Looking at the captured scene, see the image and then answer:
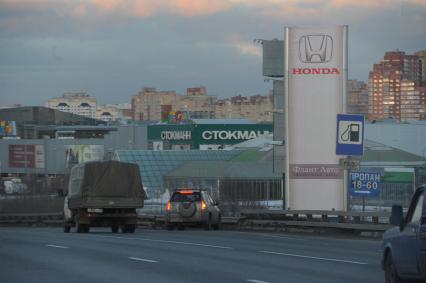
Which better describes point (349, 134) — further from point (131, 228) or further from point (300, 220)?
point (131, 228)

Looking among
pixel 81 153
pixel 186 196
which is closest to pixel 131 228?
pixel 186 196

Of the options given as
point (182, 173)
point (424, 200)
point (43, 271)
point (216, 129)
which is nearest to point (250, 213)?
point (43, 271)

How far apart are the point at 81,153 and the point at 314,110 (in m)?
89.1

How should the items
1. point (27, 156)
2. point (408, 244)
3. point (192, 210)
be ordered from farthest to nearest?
point (27, 156) < point (192, 210) < point (408, 244)

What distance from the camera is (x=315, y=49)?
53.6 m

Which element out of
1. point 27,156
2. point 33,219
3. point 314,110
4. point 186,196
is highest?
point 314,110

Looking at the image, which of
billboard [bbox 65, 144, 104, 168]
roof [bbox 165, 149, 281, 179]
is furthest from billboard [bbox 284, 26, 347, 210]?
billboard [bbox 65, 144, 104, 168]

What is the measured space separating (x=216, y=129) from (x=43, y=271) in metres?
137

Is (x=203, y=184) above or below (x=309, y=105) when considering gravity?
below

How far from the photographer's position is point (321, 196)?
54219 millimetres

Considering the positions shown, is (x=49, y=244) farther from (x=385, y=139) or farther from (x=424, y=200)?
(x=385, y=139)

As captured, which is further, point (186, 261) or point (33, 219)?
point (33, 219)

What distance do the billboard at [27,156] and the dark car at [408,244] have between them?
13355 cm

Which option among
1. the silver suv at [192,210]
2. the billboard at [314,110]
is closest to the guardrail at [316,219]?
the silver suv at [192,210]
